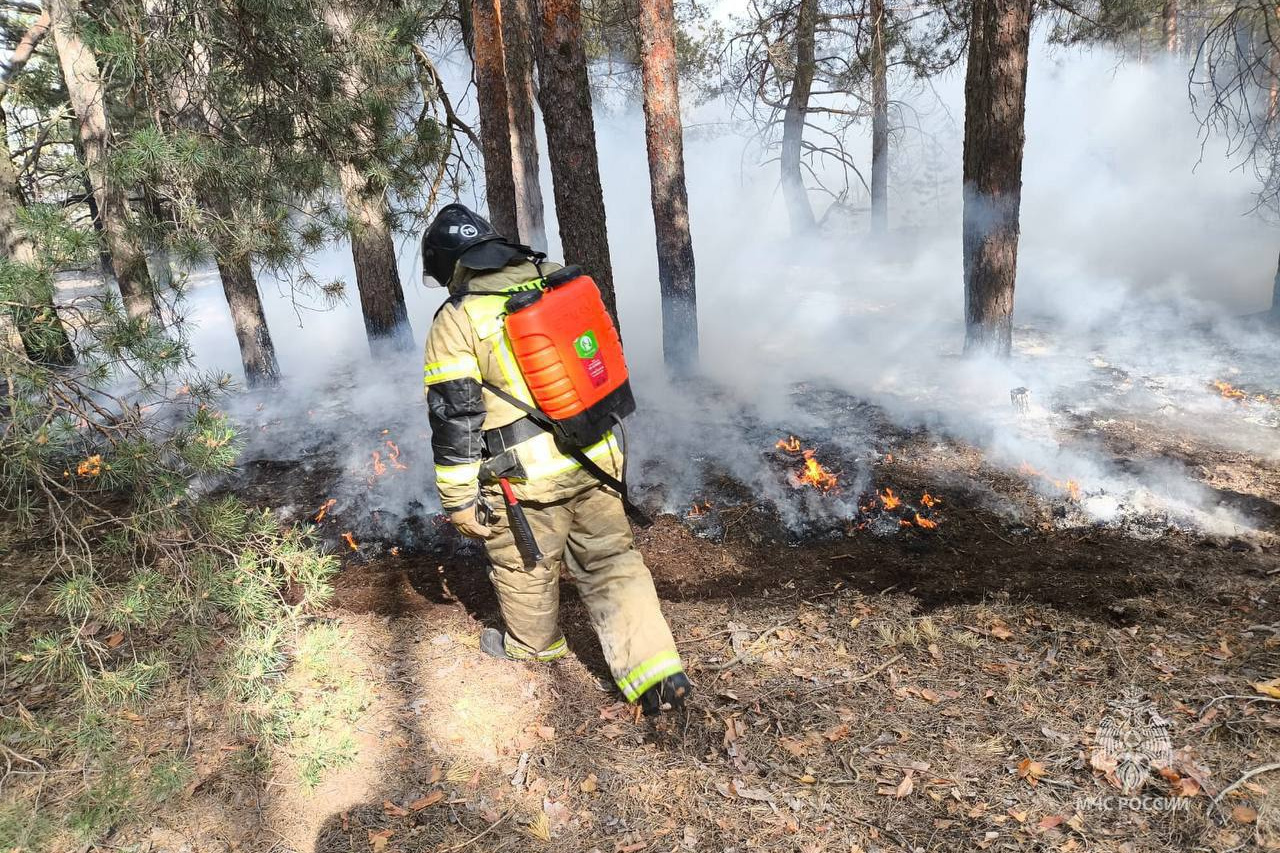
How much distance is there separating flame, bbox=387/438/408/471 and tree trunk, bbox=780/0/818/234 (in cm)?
960

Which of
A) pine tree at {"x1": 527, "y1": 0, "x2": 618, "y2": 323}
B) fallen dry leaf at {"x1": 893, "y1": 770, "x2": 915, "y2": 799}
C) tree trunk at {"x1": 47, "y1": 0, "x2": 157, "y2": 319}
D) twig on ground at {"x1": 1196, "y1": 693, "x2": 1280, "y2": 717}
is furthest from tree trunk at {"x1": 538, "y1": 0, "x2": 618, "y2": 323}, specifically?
twig on ground at {"x1": 1196, "y1": 693, "x2": 1280, "y2": 717}

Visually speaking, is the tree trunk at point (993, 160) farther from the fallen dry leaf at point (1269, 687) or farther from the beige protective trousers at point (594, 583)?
the beige protective trousers at point (594, 583)

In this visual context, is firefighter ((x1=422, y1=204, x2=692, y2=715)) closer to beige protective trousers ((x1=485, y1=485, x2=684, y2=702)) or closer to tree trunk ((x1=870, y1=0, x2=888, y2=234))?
beige protective trousers ((x1=485, y1=485, x2=684, y2=702))

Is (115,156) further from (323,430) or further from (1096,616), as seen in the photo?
(1096,616)

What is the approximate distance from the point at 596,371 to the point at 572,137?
135 inches

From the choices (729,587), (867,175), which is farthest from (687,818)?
(867,175)

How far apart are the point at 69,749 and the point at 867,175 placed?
3215cm

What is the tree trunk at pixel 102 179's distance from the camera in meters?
3.87

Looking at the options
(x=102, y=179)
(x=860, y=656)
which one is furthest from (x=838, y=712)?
(x=102, y=179)

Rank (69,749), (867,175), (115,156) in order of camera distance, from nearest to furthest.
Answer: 1. (69,749)
2. (115,156)
3. (867,175)

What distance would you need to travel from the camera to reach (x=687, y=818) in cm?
282

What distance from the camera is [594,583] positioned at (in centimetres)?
347

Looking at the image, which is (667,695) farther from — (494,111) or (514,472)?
(494,111)

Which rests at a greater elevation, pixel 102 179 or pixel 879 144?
pixel 102 179
